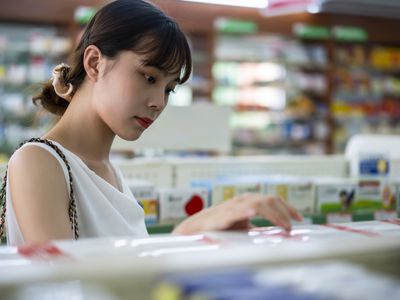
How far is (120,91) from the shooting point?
1.38 m

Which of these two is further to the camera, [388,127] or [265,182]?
[388,127]

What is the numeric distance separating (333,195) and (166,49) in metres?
1.42

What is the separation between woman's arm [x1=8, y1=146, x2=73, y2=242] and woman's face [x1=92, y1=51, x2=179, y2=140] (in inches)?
8.7

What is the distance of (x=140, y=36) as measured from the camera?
140 centimetres

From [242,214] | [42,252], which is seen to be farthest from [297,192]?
[42,252]

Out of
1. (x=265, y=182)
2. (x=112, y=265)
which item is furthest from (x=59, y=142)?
(x=265, y=182)

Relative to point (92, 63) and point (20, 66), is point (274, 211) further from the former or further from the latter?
point (20, 66)

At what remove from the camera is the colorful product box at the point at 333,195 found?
101 inches

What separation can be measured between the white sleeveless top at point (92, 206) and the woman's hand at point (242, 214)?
0.80ft

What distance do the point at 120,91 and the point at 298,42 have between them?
7725 millimetres

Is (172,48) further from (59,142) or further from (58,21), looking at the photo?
(58,21)

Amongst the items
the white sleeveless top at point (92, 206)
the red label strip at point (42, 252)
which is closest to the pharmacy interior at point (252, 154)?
the red label strip at point (42, 252)

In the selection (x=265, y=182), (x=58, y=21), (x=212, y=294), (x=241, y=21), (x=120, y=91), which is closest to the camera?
(x=212, y=294)

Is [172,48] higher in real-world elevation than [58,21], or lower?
lower
